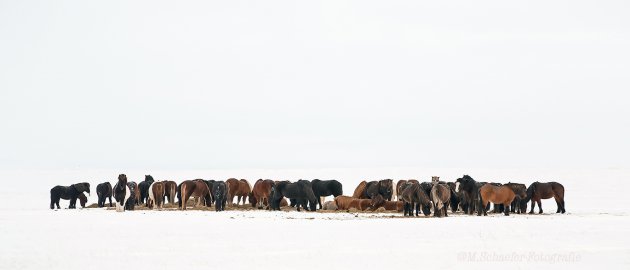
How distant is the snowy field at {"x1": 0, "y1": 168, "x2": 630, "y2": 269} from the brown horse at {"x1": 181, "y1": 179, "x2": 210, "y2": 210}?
195 inches

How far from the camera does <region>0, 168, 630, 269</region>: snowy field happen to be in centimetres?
1566

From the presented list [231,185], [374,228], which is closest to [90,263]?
[374,228]

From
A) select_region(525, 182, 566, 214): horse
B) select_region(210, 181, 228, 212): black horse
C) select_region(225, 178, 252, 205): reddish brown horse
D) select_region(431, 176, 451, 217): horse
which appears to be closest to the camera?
select_region(431, 176, 451, 217): horse

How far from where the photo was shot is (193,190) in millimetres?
34094

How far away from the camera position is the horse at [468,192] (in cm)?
3067

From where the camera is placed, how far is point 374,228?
23062 millimetres

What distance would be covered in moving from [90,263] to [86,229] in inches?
305

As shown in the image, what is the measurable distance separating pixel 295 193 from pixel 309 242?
1427 cm

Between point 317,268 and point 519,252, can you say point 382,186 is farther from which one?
point 317,268

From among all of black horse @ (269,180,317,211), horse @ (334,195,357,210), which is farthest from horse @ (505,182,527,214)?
black horse @ (269,180,317,211)

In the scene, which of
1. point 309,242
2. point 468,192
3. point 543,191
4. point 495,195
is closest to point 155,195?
point 468,192

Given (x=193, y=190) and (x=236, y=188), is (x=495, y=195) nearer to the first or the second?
(x=236, y=188)

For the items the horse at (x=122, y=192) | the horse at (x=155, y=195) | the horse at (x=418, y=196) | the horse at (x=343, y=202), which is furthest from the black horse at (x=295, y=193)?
the horse at (x=122, y=192)

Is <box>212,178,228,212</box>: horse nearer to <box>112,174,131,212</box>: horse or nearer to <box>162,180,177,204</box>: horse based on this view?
<box>162,180,177,204</box>: horse
